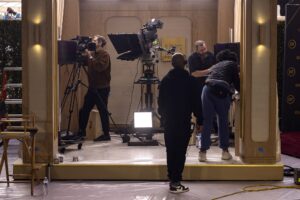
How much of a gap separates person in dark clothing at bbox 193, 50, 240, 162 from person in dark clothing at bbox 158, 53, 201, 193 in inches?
38.3

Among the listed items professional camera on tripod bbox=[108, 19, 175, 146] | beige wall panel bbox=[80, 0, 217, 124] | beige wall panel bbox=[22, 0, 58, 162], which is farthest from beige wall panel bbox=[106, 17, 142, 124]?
beige wall panel bbox=[22, 0, 58, 162]

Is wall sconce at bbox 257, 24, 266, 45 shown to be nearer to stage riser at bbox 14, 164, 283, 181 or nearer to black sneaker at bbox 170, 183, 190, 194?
stage riser at bbox 14, 164, 283, 181

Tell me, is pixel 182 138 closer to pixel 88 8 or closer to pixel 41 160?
pixel 41 160

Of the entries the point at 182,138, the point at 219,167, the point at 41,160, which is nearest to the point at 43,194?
A: the point at 41,160

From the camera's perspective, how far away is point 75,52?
8.49 m

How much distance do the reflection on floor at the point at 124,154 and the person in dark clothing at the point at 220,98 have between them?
0.25 meters

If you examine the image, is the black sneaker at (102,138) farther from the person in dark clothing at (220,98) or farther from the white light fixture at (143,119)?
the person in dark clothing at (220,98)

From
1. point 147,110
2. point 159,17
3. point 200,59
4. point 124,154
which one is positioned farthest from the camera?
point 159,17

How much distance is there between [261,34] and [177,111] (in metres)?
1.59

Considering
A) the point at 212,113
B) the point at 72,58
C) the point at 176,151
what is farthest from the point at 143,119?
the point at 176,151

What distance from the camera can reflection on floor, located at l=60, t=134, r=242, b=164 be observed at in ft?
24.2

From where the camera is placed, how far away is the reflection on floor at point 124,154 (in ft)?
24.2

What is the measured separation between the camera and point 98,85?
31.6 feet

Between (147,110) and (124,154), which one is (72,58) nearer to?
(124,154)
